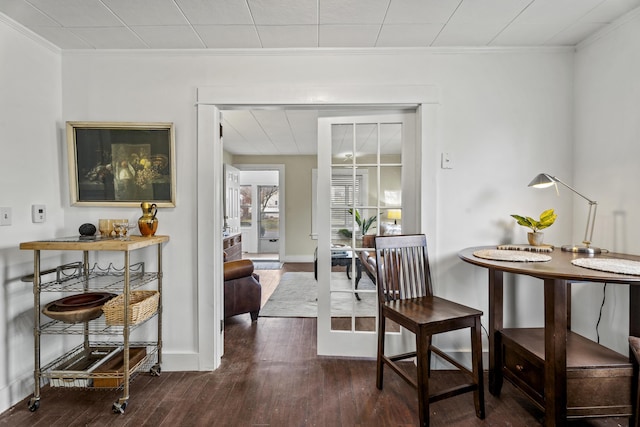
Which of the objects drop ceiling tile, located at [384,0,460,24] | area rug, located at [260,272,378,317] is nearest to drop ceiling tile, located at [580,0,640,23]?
drop ceiling tile, located at [384,0,460,24]

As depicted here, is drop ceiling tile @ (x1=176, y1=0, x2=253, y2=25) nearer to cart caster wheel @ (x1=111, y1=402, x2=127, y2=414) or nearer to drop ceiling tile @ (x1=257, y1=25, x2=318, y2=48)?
drop ceiling tile @ (x1=257, y1=25, x2=318, y2=48)

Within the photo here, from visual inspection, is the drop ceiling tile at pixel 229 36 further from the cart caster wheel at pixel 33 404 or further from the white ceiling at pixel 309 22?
the cart caster wheel at pixel 33 404

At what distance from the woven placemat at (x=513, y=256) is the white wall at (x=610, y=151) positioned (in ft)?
1.91

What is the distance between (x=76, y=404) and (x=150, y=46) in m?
2.37

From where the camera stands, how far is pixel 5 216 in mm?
1824

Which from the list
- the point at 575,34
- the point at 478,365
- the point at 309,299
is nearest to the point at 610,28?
the point at 575,34

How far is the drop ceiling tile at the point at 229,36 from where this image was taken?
6.40 feet

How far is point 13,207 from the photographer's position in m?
1.88

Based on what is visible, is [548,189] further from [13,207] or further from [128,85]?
[13,207]

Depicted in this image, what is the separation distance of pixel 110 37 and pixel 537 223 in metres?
3.08

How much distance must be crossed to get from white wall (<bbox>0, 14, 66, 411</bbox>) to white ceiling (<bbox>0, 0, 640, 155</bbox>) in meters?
0.21

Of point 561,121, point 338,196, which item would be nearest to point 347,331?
point 338,196

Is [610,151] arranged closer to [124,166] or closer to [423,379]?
[423,379]

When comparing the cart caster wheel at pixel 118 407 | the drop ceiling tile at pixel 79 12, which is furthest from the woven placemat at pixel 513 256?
the drop ceiling tile at pixel 79 12
